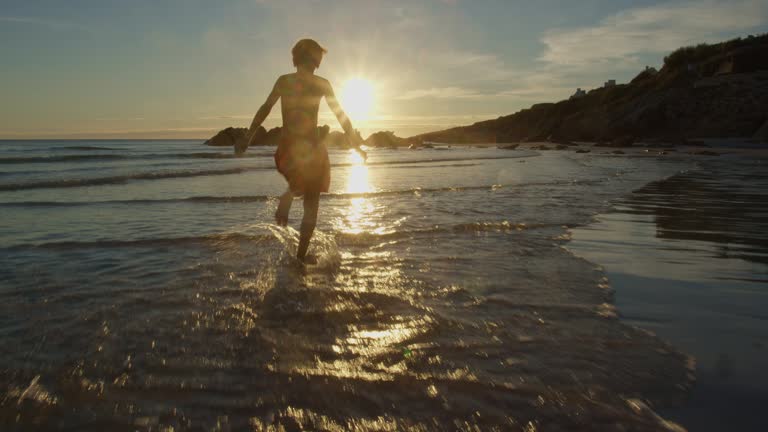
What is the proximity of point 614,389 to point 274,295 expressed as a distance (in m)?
2.41

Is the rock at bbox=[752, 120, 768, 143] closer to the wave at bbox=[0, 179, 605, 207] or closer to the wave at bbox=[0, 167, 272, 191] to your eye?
the wave at bbox=[0, 179, 605, 207]

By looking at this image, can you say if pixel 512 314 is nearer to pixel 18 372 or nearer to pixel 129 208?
pixel 18 372

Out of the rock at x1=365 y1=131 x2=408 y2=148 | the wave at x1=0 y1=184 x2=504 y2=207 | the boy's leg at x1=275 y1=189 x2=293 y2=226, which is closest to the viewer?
the boy's leg at x1=275 y1=189 x2=293 y2=226

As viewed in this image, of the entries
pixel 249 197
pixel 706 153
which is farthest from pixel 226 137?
pixel 249 197

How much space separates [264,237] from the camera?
5.93 meters

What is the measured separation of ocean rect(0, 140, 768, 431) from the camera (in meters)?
2.07

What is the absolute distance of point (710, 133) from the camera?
29938 millimetres

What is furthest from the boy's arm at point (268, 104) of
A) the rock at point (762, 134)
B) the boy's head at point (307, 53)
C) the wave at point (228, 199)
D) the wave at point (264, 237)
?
the rock at point (762, 134)

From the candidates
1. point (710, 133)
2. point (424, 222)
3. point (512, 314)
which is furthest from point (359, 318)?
point (710, 133)

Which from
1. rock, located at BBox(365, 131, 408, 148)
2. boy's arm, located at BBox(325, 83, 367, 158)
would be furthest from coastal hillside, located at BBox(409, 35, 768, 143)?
boy's arm, located at BBox(325, 83, 367, 158)

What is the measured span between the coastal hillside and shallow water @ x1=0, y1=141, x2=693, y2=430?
93.4 feet

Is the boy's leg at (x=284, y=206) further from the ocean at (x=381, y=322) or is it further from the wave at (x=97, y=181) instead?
the wave at (x=97, y=181)

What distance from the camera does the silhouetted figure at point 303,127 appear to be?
465 cm

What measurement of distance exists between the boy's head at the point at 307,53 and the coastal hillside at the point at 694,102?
28699 millimetres
